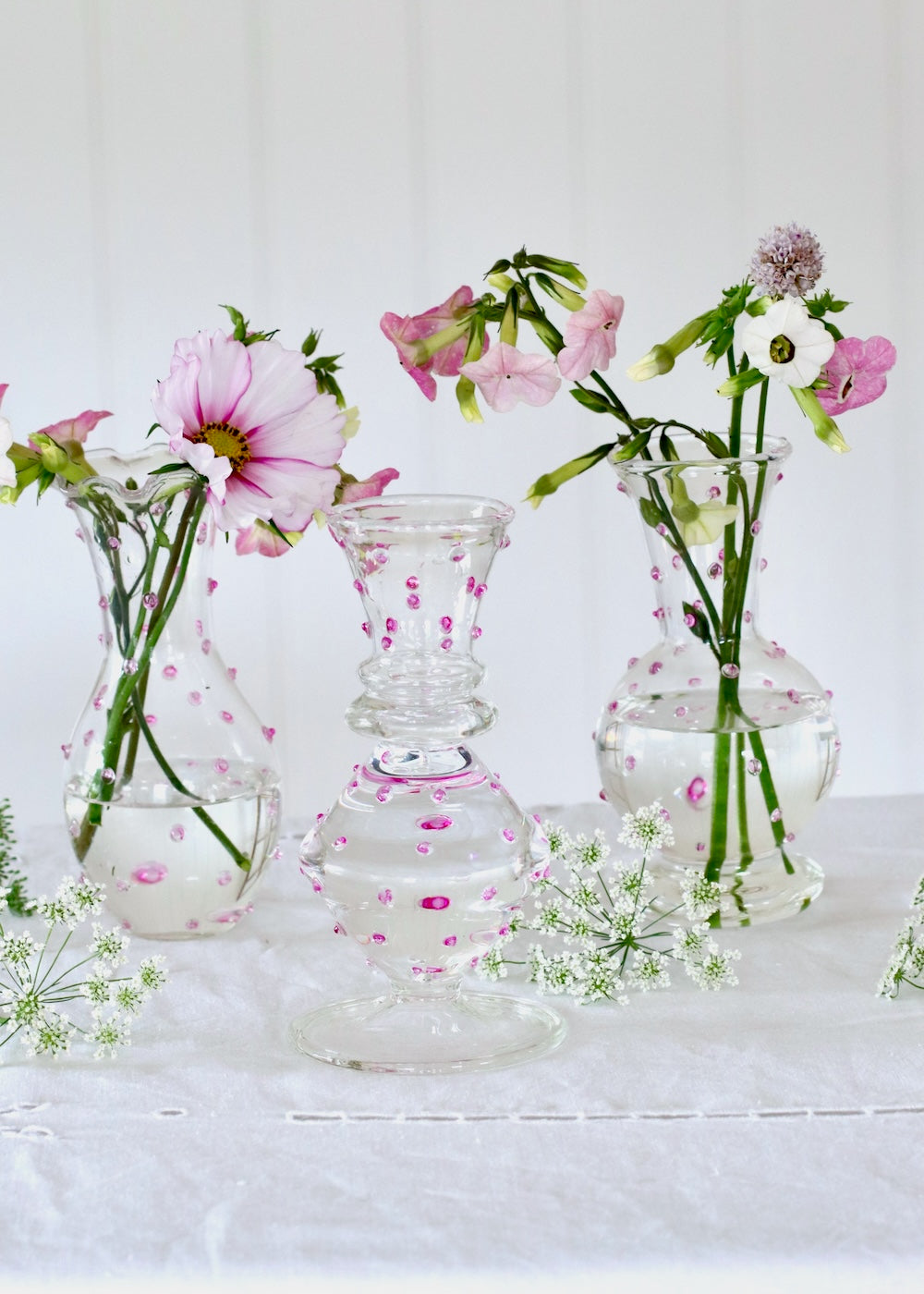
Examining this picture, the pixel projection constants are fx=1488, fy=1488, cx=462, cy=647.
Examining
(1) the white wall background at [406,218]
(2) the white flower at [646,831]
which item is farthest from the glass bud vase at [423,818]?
(1) the white wall background at [406,218]

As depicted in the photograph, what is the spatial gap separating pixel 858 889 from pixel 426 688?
362 mm

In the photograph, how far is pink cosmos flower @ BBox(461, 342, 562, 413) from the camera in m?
0.72

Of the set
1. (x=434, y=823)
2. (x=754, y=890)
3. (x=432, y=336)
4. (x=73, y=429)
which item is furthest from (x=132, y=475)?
(x=754, y=890)

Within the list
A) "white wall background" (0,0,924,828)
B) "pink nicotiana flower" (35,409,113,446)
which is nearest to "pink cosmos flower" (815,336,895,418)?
"pink nicotiana flower" (35,409,113,446)

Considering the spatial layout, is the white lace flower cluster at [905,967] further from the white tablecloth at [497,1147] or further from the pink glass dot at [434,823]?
the pink glass dot at [434,823]

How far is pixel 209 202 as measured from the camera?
62.8 inches

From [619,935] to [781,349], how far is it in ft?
0.95

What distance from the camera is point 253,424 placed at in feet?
2.17

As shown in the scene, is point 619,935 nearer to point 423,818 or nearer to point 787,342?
point 423,818

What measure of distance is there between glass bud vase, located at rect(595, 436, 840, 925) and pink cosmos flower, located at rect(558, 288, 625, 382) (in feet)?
0.23

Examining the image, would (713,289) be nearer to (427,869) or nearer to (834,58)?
(834,58)

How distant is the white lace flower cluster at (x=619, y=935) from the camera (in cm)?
68

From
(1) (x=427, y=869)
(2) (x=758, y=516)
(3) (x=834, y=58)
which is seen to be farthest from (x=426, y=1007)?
(3) (x=834, y=58)

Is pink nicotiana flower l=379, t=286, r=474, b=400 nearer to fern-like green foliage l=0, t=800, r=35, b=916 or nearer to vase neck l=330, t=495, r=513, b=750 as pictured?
vase neck l=330, t=495, r=513, b=750
